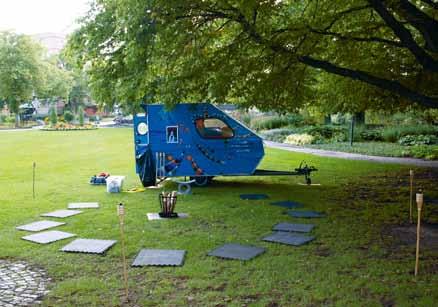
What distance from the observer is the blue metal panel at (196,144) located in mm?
11203

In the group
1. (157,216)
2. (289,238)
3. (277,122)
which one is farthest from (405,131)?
(289,238)

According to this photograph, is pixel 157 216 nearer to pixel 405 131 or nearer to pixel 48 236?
pixel 48 236

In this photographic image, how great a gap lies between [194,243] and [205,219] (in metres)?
1.59

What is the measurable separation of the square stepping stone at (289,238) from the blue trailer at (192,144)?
4.44 m

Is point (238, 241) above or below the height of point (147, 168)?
below

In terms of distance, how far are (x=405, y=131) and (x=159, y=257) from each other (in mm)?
20364

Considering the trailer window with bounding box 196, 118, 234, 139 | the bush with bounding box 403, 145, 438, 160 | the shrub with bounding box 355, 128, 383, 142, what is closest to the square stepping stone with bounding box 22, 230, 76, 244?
the trailer window with bounding box 196, 118, 234, 139

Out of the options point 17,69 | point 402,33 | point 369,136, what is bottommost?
point 369,136

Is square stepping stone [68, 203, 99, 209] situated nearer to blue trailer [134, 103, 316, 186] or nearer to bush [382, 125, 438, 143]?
blue trailer [134, 103, 316, 186]

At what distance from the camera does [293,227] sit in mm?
7371

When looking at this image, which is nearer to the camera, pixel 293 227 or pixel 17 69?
pixel 293 227

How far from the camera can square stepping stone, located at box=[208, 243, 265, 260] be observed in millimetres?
5895

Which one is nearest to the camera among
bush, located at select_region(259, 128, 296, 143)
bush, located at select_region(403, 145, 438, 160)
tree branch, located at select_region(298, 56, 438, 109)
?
tree branch, located at select_region(298, 56, 438, 109)

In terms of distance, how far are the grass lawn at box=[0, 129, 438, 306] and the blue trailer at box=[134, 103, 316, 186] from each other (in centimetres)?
56
